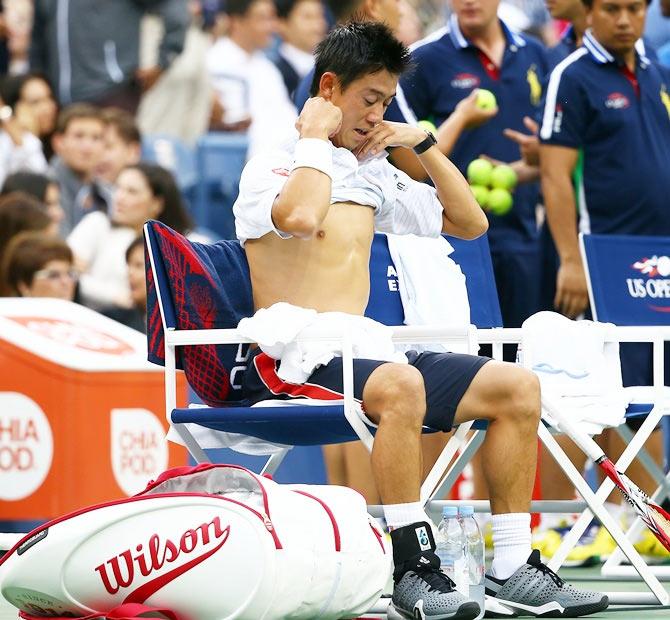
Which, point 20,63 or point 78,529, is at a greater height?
point 20,63

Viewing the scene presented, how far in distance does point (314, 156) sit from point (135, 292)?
4115mm

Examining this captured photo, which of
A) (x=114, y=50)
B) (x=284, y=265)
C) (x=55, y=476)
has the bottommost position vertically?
(x=55, y=476)

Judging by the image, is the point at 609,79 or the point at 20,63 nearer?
the point at 609,79

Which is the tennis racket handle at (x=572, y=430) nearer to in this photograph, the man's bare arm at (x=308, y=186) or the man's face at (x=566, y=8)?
the man's bare arm at (x=308, y=186)

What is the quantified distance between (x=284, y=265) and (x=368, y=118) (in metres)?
0.50

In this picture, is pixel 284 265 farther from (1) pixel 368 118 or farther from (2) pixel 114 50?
(2) pixel 114 50

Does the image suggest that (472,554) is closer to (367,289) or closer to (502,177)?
(367,289)

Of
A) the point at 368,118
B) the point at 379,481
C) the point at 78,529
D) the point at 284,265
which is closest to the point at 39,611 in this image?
the point at 78,529

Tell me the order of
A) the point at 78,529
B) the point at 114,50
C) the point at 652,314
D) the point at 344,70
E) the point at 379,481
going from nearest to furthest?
the point at 78,529 → the point at 379,481 → the point at 344,70 → the point at 652,314 → the point at 114,50

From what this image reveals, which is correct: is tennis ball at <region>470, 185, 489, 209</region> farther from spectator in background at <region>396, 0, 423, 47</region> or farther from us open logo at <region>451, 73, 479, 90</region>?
spectator in background at <region>396, 0, 423, 47</region>

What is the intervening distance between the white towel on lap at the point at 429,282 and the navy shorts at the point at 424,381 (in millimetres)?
695

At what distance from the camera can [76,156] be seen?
33.3ft

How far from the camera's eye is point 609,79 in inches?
264

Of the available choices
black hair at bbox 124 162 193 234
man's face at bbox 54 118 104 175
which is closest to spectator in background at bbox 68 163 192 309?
black hair at bbox 124 162 193 234
